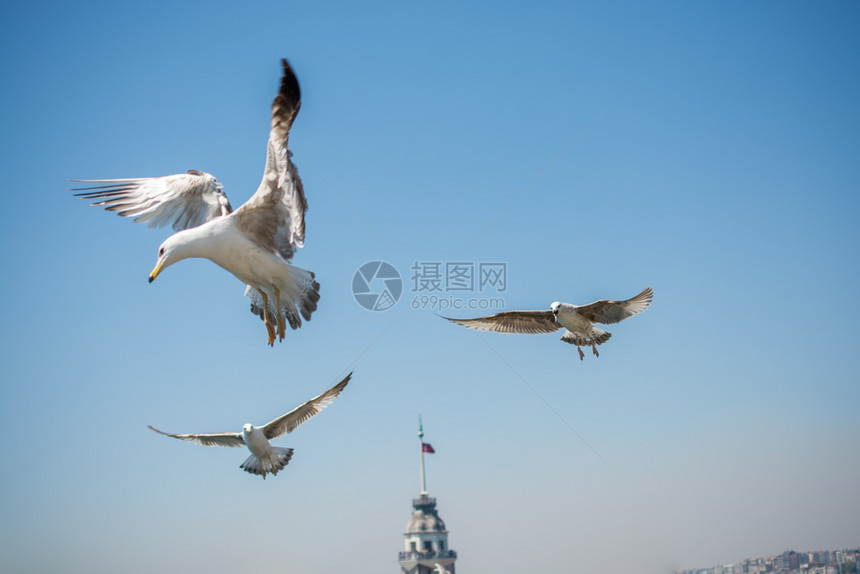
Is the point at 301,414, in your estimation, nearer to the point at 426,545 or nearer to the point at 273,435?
the point at 273,435

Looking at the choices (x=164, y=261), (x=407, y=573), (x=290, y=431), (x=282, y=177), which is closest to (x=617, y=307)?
(x=290, y=431)

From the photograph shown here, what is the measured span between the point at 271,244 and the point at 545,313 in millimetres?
Answer: 7641

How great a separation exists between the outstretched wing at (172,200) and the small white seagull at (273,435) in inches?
154

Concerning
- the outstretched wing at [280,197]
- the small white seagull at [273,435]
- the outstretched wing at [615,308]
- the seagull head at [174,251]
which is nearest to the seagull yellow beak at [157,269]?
the seagull head at [174,251]

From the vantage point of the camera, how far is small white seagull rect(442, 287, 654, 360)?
1844 centimetres

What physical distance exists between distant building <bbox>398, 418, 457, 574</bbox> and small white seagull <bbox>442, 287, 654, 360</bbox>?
4056 inches

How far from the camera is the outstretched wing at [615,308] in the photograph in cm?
1838

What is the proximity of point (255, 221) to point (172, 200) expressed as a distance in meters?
3.03

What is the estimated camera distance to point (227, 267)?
13.7 m

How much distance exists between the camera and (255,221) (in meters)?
13.7

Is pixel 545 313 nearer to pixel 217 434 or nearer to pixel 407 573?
pixel 217 434

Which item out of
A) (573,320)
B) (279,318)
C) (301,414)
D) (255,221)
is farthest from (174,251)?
(573,320)

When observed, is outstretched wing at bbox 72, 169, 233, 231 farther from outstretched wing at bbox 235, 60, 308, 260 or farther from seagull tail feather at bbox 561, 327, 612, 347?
seagull tail feather at bbox 561, 327, 612, 347

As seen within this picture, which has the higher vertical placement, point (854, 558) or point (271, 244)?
point (854, 558)
